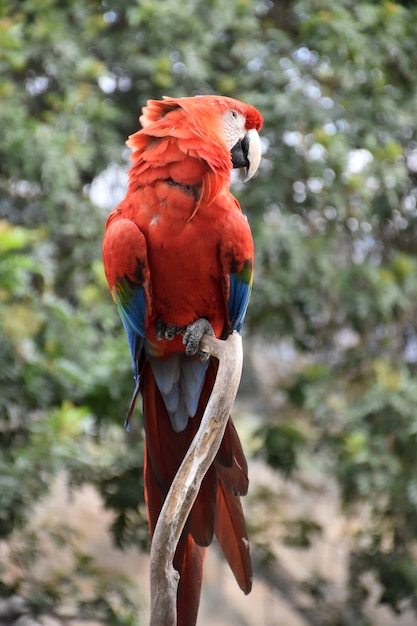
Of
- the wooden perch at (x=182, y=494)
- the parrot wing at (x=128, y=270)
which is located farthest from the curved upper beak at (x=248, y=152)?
the wooden perch at (x=182, y=494)

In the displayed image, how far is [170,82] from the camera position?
2148 mm

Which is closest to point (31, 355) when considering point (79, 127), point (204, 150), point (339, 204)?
point (79, 127)

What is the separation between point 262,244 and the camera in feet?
6.90

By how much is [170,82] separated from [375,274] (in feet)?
2.58

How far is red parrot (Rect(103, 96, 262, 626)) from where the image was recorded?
1110 millimetres

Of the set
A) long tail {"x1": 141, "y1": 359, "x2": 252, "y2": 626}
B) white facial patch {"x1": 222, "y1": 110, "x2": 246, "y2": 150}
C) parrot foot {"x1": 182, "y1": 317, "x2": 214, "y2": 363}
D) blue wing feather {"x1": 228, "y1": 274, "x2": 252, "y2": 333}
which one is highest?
white facial patch {"x1": 222, "y1": 110, "x2": 246, "y2": 150}

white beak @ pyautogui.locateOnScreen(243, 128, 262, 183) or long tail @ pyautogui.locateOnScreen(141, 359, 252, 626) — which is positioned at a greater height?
white beak @ pyautogui.locateOnScreen(243, 128, 262, 183)

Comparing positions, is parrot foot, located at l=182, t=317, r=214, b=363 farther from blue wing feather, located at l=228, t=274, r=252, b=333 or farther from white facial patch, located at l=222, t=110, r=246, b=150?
white facial patch, located at l=222, t=110, r=246, b=150

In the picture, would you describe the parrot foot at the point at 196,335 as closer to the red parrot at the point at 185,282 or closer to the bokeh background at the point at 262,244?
the red parrot at the point at 185,282

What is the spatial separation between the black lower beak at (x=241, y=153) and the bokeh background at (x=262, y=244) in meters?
0.68

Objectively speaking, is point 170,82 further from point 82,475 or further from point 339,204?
point 82,475

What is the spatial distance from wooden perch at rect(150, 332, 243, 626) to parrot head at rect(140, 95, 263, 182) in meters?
0.31

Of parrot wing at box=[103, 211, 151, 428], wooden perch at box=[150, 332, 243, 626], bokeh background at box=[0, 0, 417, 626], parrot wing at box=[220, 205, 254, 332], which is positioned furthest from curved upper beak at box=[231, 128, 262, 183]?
bokeh background at box=[0, 0, 417, 626]

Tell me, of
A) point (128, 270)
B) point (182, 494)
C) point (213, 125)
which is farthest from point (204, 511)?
point (213, 125)
